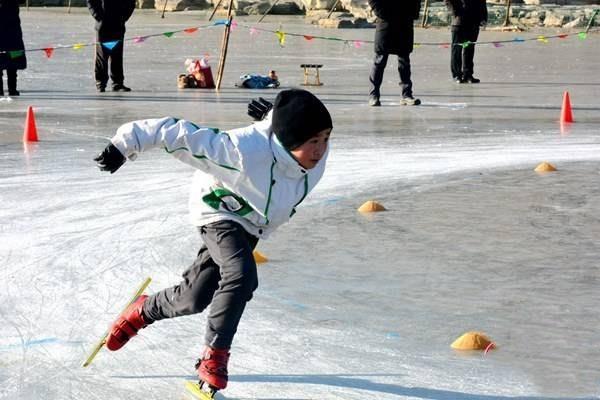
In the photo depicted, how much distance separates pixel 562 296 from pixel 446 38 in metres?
23.8

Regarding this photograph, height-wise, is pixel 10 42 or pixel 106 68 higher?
pixel 10 42

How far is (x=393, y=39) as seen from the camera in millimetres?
14500

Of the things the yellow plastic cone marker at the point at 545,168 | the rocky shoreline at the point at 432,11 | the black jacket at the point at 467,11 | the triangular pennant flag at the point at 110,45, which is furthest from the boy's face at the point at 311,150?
the rocky shoreline at the point at 432,11

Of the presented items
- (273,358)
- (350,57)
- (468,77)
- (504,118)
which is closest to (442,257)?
(273,358)

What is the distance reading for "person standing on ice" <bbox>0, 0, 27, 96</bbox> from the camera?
1543 cm

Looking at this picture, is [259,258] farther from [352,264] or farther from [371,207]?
[371,207]

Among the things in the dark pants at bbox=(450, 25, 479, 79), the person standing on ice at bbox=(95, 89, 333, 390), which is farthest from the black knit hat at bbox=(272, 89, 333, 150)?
the dark pants at bbox=(450, 25, 479, 79)

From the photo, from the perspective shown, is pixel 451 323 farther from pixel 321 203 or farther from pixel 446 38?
pixel 446 38

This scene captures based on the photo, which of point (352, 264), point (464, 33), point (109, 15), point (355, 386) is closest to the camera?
point (355, 386)

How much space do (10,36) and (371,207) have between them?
9.12m

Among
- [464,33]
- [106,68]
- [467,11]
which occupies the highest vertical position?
[467,11]

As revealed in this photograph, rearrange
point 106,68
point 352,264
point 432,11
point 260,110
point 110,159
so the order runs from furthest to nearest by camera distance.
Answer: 1. point 432,11
2. point 106,68
3. point 352,264
4. point 260,110
5. point 110,159

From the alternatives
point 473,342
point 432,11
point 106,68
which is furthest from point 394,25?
point 432,11

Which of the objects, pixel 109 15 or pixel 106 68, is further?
pixel 106 68
